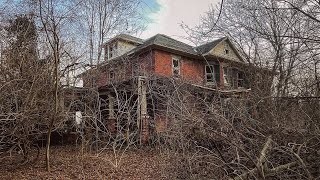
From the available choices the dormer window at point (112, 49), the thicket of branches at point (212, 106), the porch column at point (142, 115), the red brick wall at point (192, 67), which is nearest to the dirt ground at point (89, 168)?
the thicket of branches at point (212, 106)

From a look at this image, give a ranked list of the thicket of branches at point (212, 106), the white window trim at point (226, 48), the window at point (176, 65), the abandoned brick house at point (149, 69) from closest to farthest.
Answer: the thicket of branches at point (212, 106) < the abandoned brick house at point (149, 69) < the window at point (176, 65) < the white window trim at point (226, 48)

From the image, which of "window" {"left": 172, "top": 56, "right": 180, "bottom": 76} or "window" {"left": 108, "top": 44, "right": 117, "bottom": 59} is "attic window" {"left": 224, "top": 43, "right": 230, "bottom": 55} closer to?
"window" {"left": 172, "top": 56, "right": 180, "bottom": 76}

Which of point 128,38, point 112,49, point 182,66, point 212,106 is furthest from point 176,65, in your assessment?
point 212,106

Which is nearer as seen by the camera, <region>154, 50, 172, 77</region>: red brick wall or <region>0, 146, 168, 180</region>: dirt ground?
<region>0, 146, 168, 180</region>: dirt ground

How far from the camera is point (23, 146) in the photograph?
36.6ft

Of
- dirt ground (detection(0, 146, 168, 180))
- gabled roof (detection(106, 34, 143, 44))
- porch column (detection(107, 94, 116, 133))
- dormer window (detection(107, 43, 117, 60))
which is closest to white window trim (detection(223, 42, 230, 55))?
gabled roof (detection(106, 34, 143, 44))

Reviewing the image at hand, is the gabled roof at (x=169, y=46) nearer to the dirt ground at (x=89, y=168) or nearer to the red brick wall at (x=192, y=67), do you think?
the red brick wall at (x=192, y=67)

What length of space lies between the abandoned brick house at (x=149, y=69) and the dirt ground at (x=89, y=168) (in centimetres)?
321

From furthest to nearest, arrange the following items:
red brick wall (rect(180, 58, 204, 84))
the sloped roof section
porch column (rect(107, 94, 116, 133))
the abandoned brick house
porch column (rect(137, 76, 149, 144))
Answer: the sloped roof section, red brick wall (rect(180, 58, 204, 84)), porch column (rect(107, 94, 116, 133)), the abandoned brick house, porch column (rect(137, 76, 149, 144))

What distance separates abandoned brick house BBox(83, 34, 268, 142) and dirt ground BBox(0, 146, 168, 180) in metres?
3.21

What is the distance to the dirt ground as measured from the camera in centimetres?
994

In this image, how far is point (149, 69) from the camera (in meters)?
21.3

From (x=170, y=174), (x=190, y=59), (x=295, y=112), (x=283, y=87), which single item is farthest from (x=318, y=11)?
(x=190, y=59)

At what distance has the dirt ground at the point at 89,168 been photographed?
32.6 ft
